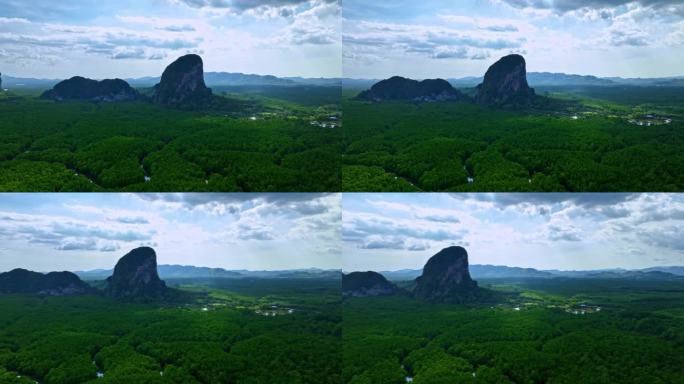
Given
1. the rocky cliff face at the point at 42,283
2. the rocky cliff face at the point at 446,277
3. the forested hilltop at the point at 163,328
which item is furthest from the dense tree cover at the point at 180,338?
the rocky cliff face at the point at 446,277

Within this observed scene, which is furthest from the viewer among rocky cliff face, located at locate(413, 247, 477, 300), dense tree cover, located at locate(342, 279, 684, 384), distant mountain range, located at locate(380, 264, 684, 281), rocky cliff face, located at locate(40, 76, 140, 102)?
rocky cliff face, located at locate(40, 76, 140, 102)

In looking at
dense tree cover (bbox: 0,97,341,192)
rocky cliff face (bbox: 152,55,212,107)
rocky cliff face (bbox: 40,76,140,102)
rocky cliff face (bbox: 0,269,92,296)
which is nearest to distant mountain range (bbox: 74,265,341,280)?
rocky cliff face (bbox: 0,269,92,296)

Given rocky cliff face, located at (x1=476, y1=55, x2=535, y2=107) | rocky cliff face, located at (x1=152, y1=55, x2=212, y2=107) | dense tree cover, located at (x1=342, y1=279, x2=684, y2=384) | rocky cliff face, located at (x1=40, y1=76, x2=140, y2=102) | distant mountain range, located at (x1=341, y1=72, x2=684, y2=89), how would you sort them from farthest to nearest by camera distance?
rocky cliff face, located at (x1=40, y1=76, x2=140, y2=102)
distant mountain range, located at (x1=341, y1=72, x2=684, y2=89)
rocky cliff face, located at (x1=152, y1=55, x2=212, y2=107)
rocky cliff face, located at (x1=476, y1=55, x2=535, y2=107)
dense tree cover, located at (x1=342, y1=279, x2=684, y2=384)

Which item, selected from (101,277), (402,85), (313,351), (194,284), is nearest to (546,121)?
(402,85)

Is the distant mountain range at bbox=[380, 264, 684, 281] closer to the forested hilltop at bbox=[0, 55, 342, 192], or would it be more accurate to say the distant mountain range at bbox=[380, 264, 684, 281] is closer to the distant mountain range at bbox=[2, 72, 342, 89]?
the forested hilltop at bbox=[0, 55, 342, 192]

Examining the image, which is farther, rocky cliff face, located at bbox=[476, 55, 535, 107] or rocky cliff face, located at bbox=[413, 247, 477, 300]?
rocky cliff face, located at bbox=[476, 55, 535, 107]

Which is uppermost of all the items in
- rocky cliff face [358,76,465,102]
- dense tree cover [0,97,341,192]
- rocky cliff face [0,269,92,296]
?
rocky cliff face [358,76,465,102]

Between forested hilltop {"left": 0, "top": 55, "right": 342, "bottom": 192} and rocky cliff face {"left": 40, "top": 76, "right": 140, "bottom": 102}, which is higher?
rocky cliff face {"left": 40, "top": 76, "right": 140, "bottom": 102}

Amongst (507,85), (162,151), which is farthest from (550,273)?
(162,151)

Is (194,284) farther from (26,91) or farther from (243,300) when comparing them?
(26,91)
